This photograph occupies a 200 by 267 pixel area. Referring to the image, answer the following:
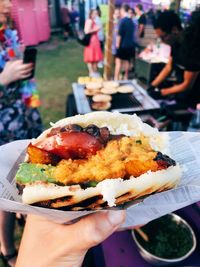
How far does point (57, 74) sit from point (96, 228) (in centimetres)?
990

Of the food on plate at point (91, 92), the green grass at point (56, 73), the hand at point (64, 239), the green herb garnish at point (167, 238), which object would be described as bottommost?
the green grass at point (56, 73)

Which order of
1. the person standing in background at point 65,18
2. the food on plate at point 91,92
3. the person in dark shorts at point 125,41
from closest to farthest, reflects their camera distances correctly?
1. the food on plate at point 91,92
2. the person in dark shorts at point 125,41
3. the person standing in background at point 65,18

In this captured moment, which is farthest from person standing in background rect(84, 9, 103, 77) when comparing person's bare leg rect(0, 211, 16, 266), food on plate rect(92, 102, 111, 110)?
person's bare leg rect(0, 211, 16, 266)

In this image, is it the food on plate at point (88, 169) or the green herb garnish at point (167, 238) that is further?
the green herb garnish at point (167, 238)

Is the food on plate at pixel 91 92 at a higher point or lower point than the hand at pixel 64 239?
lower

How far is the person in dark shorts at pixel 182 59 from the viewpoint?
4117mm

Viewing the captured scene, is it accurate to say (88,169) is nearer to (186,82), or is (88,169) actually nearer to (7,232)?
(7,232)

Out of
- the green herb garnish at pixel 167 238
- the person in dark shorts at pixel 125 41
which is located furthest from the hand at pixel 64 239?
the person in dark shorts at pixel 125 41

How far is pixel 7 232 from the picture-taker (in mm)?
2887

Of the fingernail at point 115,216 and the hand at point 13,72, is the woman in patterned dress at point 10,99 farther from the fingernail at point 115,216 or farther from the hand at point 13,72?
the fingernail at point 115,216

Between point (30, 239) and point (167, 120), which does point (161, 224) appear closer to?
point (30, 239)

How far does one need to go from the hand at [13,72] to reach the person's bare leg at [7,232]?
144cm

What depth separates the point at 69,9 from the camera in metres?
21.2

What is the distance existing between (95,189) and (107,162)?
8.6 inches
